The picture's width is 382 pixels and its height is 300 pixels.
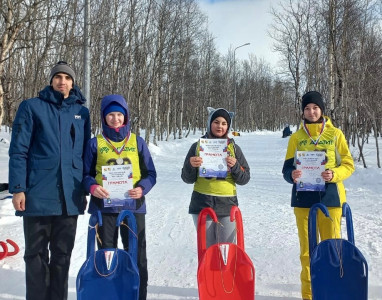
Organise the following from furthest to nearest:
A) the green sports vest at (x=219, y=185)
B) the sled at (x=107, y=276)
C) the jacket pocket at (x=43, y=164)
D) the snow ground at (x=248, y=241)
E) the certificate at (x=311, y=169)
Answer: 1. the snow ground at (x=248, y=241)
2. the green sports vest at (x=219, y=185)
3. the certificate at (x=311, y=169)
4. the jacket pocket at (x=43, y=164)
5. the sled at (x=107, y=276)

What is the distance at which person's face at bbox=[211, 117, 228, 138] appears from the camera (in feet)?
11.1

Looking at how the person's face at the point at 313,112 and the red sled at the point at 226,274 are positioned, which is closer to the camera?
the red sled at the point at 226,274

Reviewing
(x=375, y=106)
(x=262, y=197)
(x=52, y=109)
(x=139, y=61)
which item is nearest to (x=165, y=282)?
(x=52, y=109)

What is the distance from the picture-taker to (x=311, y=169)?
3.22 meters

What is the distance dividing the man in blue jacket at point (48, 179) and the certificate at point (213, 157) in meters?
1.11

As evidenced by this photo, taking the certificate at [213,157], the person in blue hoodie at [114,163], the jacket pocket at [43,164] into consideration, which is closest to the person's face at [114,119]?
the person in blue hoodie at [114,163]

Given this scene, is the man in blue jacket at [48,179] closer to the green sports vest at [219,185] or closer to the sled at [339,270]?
the green sports vest at [219,185]

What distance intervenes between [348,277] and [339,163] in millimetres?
1099

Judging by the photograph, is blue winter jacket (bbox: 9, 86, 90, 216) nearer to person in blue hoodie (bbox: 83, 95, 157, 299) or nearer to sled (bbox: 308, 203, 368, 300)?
person in blue hoodie (bbox: 83, 95, 157, 299)

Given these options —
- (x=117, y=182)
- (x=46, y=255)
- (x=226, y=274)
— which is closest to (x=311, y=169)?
(x=226, y=274)

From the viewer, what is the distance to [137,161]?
312 centimetres

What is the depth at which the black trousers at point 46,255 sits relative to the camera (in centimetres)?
292

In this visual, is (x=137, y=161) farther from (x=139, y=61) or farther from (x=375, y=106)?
Answer: (x=139, y=61)

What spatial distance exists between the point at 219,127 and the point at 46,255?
194 cm
